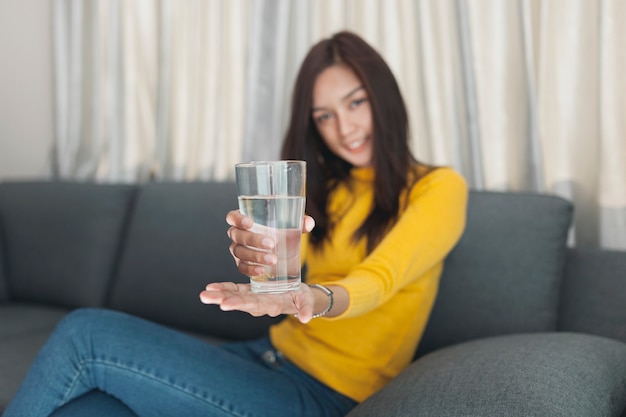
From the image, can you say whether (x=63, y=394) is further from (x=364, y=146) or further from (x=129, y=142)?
(x=129, y=142)

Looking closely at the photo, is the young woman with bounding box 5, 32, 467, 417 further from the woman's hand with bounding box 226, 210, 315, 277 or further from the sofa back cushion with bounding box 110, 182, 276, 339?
the sofa back cushion with bounding box 110, 182, 276, 339

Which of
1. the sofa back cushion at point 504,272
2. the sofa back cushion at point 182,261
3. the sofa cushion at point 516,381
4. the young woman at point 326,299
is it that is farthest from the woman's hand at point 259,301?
the sofa back cushion at point 182,261

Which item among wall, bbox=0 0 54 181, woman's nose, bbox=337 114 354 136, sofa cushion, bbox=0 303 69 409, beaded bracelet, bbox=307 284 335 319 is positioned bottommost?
sofa cushion, bbox=0 303 69 409

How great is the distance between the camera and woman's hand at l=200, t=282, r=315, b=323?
78 cm

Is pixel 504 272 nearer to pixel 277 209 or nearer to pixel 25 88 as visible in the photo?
pixel 277 209

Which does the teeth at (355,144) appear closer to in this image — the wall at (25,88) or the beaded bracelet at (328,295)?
the beaded bracelet at (328,295)

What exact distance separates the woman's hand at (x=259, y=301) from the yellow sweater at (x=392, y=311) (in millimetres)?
300

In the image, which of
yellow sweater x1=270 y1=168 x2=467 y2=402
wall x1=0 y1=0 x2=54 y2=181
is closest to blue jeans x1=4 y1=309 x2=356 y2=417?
yellow sweater x1=270 y1=168 x2=467 y2=402

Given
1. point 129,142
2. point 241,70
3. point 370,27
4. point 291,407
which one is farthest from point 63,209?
point 291,407

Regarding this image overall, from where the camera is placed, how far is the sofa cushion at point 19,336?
4.99 ft

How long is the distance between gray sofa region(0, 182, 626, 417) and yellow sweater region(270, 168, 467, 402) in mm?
146

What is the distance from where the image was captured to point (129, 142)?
2.67m

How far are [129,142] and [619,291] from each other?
2014 mm

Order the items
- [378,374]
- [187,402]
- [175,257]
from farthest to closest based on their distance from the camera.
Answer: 1. [175,257]
2. [378,374]
3. [187,402]
